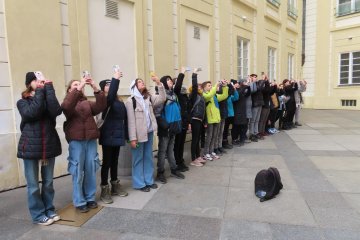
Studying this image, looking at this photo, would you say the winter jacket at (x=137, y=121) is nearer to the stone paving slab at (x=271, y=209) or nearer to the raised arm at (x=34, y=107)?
the raised arm at (x=34, y=107)

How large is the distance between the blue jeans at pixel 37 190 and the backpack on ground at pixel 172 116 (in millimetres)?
2143

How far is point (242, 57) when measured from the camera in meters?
12.8

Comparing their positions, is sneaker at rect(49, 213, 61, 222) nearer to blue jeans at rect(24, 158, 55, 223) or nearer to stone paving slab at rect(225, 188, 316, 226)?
blue jeans at rect(24, 158, 55, 223)

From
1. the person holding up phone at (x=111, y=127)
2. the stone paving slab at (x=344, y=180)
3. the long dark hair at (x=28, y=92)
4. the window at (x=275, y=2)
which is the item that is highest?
the window at (x=275, y=2)

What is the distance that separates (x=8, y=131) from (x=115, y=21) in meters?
3.29

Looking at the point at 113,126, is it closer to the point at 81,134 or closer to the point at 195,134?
the point at 81,134

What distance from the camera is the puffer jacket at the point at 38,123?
357cm

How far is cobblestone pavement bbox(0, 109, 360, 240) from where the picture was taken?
3.65 m

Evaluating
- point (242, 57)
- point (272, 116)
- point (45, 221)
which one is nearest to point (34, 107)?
point (45, 221)

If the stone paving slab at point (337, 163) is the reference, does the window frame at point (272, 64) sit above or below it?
above

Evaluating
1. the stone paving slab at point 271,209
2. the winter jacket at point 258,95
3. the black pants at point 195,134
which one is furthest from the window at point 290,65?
the stone paving slab at point 271,209

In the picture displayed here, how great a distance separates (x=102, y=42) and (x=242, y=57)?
24.7 feet

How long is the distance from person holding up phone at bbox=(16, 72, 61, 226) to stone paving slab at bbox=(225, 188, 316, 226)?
2380 millimetres

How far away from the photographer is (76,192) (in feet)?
13.8
